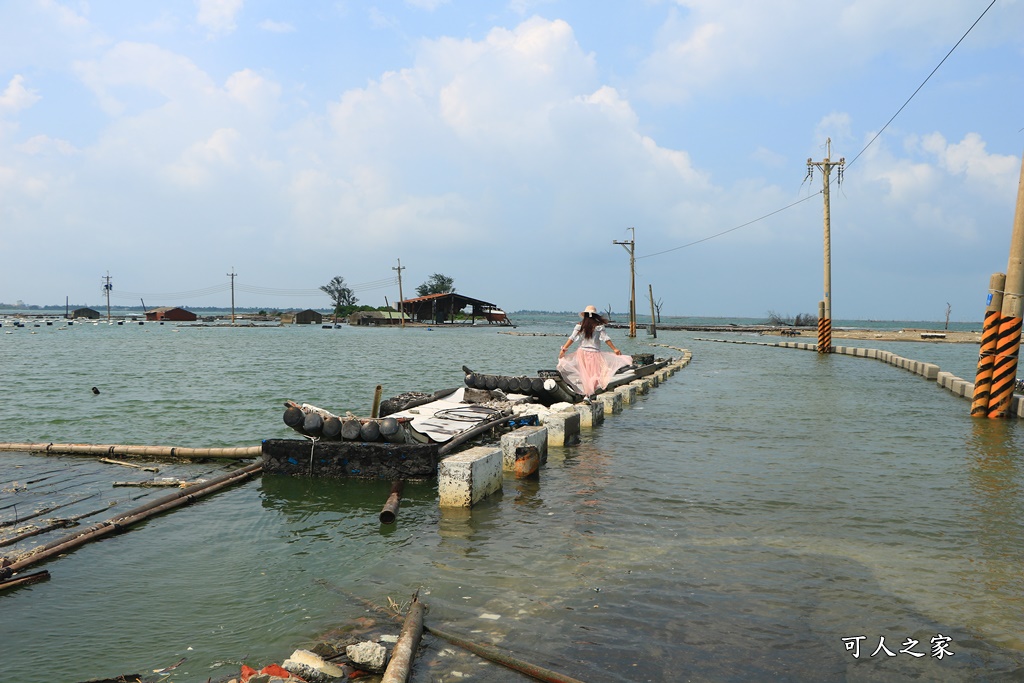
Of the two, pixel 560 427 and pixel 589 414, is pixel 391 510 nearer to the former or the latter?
pixel 560 427

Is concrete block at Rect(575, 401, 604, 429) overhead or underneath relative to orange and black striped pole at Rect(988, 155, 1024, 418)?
underneath

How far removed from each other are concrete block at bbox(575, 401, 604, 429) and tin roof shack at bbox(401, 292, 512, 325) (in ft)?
234

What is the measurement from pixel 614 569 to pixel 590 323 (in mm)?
7976

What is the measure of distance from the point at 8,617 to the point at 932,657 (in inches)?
254

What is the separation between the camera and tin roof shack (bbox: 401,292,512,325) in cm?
8631

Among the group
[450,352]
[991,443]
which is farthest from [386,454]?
[450,352]

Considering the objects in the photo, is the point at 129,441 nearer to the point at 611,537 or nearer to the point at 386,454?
Answer: the point at 386,454

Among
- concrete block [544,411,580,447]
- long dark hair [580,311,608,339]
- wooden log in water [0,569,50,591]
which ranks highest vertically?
long dark hair [580,311,608,339]

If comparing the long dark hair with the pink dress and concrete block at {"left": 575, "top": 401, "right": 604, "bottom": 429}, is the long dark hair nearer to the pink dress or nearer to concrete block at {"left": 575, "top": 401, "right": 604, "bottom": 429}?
the pink dress

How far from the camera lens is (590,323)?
13328 mm

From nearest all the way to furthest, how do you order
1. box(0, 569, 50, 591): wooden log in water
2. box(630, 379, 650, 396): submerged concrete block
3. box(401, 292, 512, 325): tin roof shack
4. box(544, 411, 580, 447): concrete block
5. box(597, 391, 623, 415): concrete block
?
box(0, 569, 50, 591): wooden log in water, box(544, 411, 580, 447): concrete block, box(597, 391, 623, 415): concrete block, box(630, 379, 650, 396): submerged concrete block, box(401, 292, 512, 325): tin roof shack

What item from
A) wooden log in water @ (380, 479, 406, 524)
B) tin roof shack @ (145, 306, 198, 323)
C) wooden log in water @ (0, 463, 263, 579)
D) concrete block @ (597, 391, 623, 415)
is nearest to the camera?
wooden log in water @ (0, 463, 263, 579)

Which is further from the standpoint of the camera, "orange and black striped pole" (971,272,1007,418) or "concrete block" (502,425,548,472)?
"orange and black striped pole" (971,272,1007,418)

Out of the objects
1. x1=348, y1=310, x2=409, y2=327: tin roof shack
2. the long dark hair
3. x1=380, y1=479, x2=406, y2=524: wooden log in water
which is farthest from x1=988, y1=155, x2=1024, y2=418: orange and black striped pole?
x1=348, y1=310, x2=409, y2=327: tin roof shack
